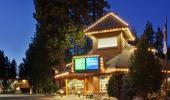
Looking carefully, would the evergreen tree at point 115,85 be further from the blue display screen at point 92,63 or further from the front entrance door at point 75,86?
the front entrance door at point 75,86

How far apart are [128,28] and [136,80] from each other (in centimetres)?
1822

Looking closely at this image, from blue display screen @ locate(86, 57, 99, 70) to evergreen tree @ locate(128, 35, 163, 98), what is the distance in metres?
14.9

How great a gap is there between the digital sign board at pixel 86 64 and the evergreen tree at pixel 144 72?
1501 cm

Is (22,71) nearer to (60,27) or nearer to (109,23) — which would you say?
(60,27)

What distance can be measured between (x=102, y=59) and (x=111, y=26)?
166 inches

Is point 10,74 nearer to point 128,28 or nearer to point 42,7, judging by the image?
point 42,7

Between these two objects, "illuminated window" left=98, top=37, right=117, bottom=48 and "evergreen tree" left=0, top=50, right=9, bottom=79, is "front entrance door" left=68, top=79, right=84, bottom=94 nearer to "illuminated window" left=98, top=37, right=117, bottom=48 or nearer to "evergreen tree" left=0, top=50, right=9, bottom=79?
"illuminated window" left=98, top=37, right=117, bottom=48

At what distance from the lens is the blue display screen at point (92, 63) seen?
49334 millimetres

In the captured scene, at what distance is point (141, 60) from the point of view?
112 feet

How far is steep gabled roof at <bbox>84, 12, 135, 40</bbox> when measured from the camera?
51.1 meters

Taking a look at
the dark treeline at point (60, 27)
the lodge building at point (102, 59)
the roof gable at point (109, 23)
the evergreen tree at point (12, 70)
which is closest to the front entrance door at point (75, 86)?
the lodge building at point (102, 59)

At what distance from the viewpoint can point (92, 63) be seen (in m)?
49.9

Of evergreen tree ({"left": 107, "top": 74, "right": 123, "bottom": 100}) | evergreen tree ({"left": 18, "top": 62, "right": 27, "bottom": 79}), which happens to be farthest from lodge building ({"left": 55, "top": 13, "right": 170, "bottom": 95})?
evergreen tree ({"left": 18, "top": 62, "right": 27, "bottom": 79})

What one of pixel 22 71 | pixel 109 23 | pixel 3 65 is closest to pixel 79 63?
pixel 109 23
